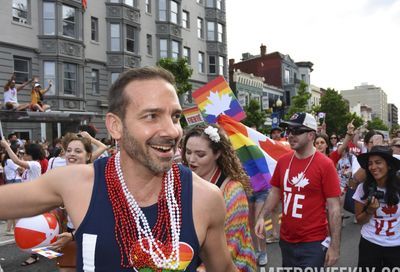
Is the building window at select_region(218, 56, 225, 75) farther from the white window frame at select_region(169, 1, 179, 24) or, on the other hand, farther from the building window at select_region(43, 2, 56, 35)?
the building window at select_region(43, 2, 56, 35)

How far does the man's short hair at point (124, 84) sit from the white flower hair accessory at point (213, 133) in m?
1.90

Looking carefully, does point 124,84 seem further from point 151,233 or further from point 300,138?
point 300,138

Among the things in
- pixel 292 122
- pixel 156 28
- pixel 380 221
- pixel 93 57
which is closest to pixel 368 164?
pixel 380 221

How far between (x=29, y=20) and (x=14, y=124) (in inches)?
213

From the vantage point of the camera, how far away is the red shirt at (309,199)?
13.8 ft

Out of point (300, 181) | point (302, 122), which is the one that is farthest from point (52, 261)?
point (302, 122)

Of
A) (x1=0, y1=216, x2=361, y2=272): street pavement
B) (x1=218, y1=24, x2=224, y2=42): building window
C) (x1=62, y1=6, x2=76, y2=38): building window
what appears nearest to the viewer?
(x1=0, y1=216, x2=361, y2=272): street pavement

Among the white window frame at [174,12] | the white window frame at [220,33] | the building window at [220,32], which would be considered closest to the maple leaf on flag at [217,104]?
the white window frame at [174,12]

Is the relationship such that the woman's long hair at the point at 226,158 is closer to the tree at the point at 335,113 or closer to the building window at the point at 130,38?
the building window at the point at 130,38

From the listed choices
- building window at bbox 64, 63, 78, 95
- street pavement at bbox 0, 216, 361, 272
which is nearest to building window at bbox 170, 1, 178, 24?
building window at bbox 64, 63, 78, 95

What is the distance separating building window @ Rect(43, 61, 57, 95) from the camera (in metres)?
21.8

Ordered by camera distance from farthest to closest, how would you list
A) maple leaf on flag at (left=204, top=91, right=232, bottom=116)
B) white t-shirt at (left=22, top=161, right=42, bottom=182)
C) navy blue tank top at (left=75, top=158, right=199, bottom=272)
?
white t-shirt at (left=22, top=161, right=42, bottom=182) < maple leaf on flag at (left=204, top=91, right=232, bottom=116) < navy blue tank top at (left=75, top=158, right=199, bottom=272)

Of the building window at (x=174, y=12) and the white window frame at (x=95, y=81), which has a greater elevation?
the building window at (x=174, y=12)

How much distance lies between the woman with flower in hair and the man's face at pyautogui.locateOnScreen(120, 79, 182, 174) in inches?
54.5
